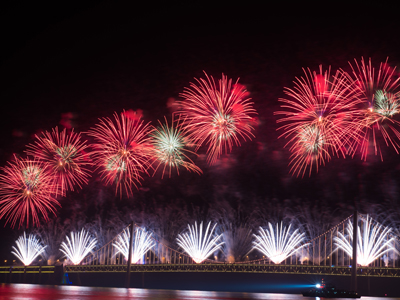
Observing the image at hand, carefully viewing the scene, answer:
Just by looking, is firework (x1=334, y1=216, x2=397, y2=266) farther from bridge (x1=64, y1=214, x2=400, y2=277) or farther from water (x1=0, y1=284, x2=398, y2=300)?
water (x1=0, y1=284, x2=398, y2=300)

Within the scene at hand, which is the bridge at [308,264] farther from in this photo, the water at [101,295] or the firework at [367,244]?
the water at [101,295]

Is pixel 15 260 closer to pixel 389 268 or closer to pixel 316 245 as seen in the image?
pixel 316 245

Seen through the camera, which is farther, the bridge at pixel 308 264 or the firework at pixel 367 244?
the bridge at pixel 308 264

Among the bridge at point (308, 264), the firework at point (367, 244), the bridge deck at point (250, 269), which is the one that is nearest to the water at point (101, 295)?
the firework at point (367, 244)

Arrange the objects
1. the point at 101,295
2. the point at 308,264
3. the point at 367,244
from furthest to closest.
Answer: the point at 308,264 → the point at 367,244 → the point at 101,295

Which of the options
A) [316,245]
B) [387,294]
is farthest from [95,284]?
[387,294]

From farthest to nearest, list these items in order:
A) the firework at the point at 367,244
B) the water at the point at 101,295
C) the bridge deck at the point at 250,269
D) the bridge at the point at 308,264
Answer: the bridge at the point at 308,264 → the bridge deck at the point at 250,269 → the firework at the point at 367,244 → the water at the point at 101,295

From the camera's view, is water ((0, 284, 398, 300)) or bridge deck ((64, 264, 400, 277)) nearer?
water ((0, 284, 398, 300))

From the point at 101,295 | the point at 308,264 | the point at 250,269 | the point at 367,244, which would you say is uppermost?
the point at 367,244

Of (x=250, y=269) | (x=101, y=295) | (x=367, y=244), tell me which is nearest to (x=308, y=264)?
(x=250, y=269)

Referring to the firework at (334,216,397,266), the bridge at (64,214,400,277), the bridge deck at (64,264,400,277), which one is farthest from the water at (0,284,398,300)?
the bridge at (64,214,400,277)

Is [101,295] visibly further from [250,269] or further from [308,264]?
[250,269]
